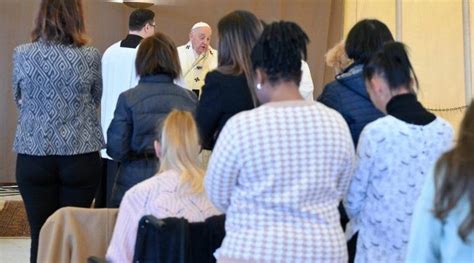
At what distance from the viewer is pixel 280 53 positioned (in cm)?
181

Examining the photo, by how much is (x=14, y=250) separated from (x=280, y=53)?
2.88m

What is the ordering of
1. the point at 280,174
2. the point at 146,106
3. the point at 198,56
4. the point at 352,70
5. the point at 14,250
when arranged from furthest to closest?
1. the point at 198,56
2. the point at 14,250
3. the point at 146,106
4. the point at 352,70
5. the point at 280,174

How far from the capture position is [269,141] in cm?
171

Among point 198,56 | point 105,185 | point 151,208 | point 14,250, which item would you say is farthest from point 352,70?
point 14,250

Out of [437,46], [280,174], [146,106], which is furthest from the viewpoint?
[437,46]

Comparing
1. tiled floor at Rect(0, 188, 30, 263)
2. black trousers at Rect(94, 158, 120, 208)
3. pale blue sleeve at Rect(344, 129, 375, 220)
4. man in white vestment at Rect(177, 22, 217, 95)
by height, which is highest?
man in white vestment at Rect(177, 22, 217, 95)

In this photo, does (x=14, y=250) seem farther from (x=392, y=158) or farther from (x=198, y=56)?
(x=392, y=158)

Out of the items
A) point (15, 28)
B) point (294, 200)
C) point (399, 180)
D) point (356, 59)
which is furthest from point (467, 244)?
point (15, 28)

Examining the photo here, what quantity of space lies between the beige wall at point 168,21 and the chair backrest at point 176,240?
4729 mm

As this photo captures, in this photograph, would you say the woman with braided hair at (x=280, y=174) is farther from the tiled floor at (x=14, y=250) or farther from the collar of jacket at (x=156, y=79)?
the tiled floor at (x=14, y=250)

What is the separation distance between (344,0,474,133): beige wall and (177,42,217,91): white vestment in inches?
54.6

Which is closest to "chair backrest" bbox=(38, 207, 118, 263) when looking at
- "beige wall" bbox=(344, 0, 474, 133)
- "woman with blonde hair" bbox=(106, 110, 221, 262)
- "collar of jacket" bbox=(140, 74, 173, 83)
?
"woman with blonde hair" bbox=(106, 110, 221, 262)

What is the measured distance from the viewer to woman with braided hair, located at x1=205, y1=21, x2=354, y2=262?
1.71 metres

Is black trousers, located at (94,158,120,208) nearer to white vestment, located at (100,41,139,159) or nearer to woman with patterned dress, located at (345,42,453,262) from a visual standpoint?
white vestment, located at (100,41,139,159)
